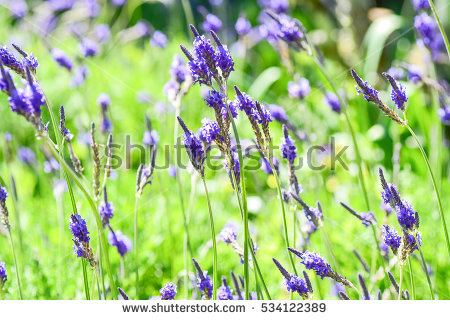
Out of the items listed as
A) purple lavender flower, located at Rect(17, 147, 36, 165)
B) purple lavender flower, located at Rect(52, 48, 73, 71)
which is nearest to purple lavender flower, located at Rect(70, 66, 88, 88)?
purple lavender flower, located at Rect(52, 48, 73, 71)

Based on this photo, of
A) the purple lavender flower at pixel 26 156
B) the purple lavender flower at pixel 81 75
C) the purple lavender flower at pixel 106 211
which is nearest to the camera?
the purple lavender flower at pixel 106 211

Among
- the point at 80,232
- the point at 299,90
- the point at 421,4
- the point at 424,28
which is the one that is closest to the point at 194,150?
the point at 80,232

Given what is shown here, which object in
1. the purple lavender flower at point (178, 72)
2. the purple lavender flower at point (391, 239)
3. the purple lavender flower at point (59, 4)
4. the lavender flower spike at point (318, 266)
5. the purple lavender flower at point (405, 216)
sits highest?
the purple lavender flower at point (59, 4)

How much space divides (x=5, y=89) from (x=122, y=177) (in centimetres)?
191

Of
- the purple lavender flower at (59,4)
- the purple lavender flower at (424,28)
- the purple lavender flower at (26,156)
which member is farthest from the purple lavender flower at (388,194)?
the purple lavender flower at (59,4)

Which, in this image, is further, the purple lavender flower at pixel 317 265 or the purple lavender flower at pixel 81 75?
the purple lavender flower at pixel 81 75

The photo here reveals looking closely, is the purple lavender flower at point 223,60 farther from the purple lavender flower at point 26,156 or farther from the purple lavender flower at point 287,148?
the purple lavender flower at point 26,156

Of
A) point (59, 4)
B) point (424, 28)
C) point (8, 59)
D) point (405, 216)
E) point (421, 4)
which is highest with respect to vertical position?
point (59, 4)

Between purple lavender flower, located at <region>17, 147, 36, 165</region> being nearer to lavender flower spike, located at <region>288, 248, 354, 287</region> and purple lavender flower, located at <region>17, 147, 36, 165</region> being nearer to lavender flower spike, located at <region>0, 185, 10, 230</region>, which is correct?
lavender flower spike, located at <region>0, 185, 10, 230</region>

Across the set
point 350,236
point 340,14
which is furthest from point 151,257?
point 340,14

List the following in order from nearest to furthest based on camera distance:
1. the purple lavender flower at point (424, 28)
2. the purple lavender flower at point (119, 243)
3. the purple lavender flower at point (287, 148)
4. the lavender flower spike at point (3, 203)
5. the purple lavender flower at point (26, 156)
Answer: the lavender flower spike at point (3, 203) → the purple lavender flower at point (287, 148) → the purple lavender flower at point (119, 243) → the purple lavender flower at point (424, 28) → the purple lavender flower at point (26, 156)

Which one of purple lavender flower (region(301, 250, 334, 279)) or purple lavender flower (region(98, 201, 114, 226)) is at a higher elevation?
purple lavender flower (region(98, 201, 114, 226))

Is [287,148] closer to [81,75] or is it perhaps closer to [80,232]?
[80,232]
